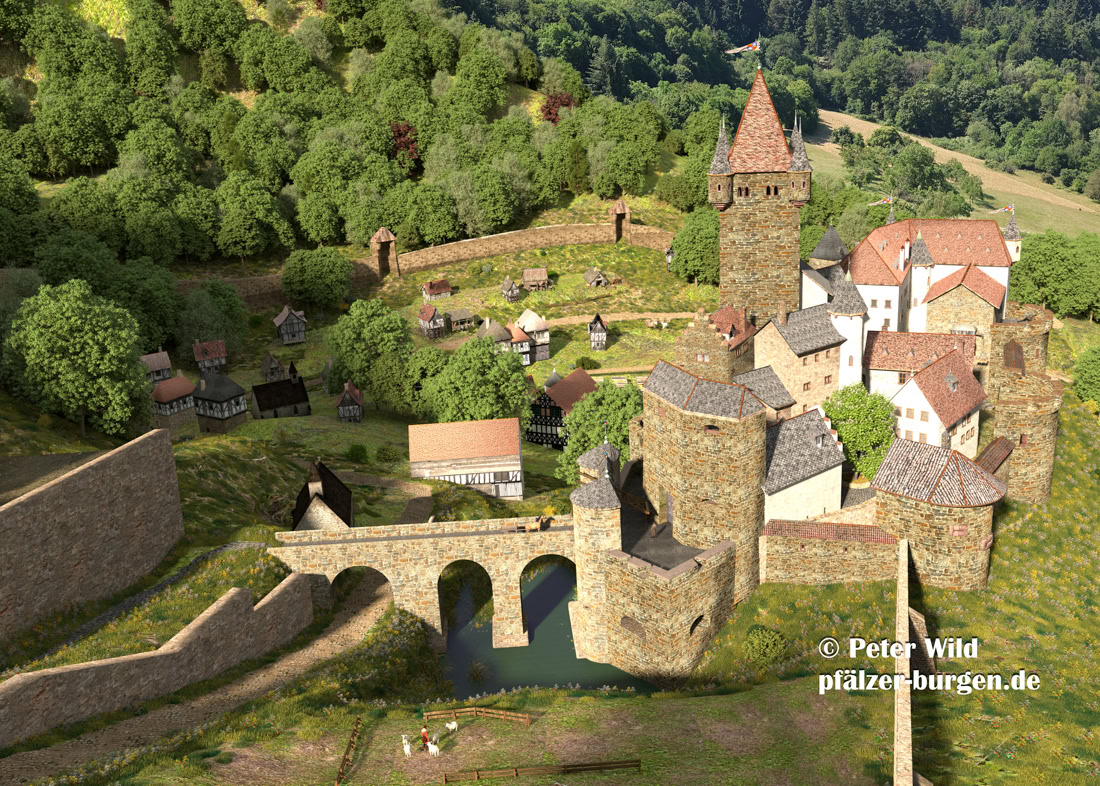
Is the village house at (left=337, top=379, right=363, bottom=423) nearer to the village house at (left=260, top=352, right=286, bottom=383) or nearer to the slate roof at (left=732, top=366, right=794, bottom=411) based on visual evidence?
the village house at (left=260, top=352, right=286, bottom=383)

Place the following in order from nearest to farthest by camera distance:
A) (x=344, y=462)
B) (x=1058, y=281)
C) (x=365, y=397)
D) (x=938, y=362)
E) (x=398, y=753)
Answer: (x=398, y=753), (x=938, y=362), (x=344, y=462), (x=365, y=397), (x=1058, y=281)

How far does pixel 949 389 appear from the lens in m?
57.7

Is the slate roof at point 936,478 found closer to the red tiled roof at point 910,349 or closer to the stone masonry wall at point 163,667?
the red tiled roof at point 910,349

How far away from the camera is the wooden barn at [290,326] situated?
102750mm

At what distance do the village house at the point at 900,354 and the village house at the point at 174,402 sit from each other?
56.8 metres

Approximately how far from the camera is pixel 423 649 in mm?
51781

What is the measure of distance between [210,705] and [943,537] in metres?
35.1

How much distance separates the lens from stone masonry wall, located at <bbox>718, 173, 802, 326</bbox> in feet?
204

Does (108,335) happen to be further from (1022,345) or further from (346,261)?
(1022,345)

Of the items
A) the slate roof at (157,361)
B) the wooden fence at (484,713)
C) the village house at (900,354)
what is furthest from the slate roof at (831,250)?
the slate roof at (157,361)

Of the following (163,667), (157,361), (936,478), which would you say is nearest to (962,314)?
(936,478)

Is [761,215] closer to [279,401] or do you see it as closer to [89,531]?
[89,531]

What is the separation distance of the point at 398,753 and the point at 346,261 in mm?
79548

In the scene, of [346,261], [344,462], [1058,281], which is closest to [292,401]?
[344,462]
